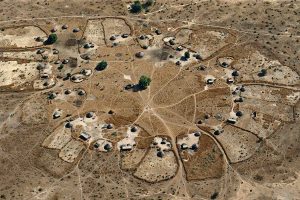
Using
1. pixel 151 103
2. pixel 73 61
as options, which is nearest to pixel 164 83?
pixel 151 103

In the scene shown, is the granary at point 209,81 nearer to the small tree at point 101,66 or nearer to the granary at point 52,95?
the small tree at point 101,66

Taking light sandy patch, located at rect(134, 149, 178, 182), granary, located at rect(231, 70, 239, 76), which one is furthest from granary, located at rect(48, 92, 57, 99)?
granary, located at rect(231, 70, 239, 76)

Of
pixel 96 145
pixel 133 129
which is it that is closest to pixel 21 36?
pixel 96 145

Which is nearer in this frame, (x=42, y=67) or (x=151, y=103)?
(x=151, y=103)

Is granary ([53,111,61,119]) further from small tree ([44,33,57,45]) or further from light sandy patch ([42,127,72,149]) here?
small tree ([44,33,57,45])

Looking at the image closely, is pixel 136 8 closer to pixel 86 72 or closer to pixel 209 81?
pixel 86 72

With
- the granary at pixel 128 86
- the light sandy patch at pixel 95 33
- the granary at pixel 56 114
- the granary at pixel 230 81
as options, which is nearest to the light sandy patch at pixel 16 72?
the granary at pixel 56 114

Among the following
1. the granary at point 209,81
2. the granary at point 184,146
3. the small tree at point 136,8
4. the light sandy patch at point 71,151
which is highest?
the small tree at point 136,8

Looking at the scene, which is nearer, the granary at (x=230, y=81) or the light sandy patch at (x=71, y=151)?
the light sandy patch at (x=71, y=151)

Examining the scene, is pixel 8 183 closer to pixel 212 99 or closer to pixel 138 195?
pixel 138 195
